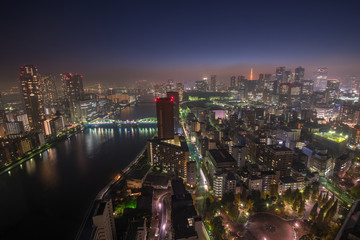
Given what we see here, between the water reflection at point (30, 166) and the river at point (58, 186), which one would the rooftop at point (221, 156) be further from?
the water reflection at point (30, 166)

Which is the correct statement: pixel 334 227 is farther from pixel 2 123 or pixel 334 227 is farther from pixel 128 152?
pixel 2 123

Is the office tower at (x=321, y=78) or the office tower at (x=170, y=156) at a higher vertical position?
the office tower at (x=321, y=78)

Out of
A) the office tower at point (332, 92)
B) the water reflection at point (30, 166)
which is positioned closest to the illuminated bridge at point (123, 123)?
the water reflection at point (30, 166)

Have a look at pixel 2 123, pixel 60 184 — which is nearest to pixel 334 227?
pixel 60 184

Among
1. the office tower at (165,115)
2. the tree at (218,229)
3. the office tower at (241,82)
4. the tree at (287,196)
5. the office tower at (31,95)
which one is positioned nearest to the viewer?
→ the tree at (218,229)

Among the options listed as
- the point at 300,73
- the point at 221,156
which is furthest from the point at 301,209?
the point at 300,73

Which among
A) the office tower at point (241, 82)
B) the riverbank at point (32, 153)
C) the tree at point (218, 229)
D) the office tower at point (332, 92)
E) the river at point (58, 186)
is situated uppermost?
the office tower at point (241, 82)
